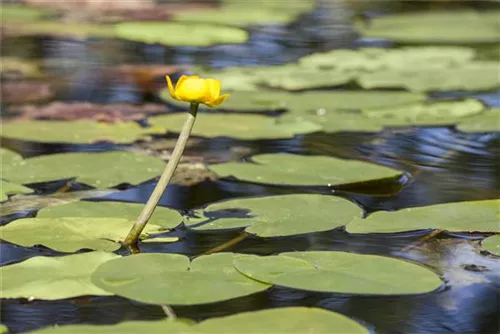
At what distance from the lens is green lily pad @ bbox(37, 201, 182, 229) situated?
4.85 feet

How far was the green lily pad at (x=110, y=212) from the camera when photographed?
1479 mm

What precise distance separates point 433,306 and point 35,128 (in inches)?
46.1

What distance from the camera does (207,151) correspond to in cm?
202

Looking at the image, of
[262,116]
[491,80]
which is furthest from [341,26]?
[262,116]

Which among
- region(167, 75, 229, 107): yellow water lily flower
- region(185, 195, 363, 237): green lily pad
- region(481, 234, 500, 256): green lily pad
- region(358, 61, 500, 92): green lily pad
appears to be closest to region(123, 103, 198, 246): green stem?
region(167, 75, 229, 107): yellow water lily flower

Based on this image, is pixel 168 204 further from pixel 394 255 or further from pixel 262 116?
pixel 262 116

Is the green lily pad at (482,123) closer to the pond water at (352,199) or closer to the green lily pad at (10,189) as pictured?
the pond water at (352,199)

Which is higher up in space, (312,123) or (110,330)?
(312,123)

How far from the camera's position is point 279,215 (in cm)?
151

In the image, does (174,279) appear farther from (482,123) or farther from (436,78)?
(436,78)

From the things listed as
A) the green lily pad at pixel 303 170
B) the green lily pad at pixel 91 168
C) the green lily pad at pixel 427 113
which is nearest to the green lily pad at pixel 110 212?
the green lily pad at pixel 91 168

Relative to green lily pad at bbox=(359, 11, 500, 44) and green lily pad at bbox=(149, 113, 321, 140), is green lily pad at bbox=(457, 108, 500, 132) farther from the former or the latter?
green lily pad at bbox=(359, 11, 500, 44)

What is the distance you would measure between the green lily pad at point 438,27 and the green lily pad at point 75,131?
62.4 inches

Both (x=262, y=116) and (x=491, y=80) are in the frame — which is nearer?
(x=262, y=116)
